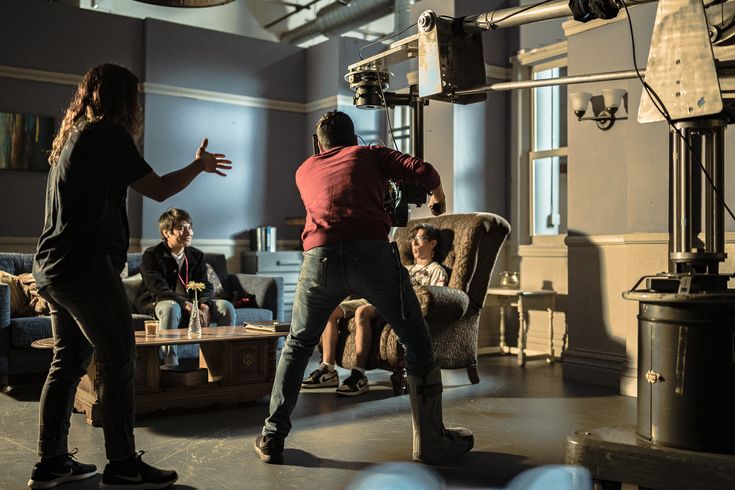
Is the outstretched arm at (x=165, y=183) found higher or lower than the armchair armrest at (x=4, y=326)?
higher

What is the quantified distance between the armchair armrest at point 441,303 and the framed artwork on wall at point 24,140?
13.7 feet

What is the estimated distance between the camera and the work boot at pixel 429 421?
2795 millimetres

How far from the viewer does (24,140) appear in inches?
263

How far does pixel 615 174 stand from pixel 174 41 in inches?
181

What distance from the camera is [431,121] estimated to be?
6.34 metres

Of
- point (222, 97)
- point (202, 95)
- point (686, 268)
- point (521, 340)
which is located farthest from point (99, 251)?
point (222, 97)

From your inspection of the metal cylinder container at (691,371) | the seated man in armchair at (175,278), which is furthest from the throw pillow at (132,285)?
the metal cylinder container at (691,371)

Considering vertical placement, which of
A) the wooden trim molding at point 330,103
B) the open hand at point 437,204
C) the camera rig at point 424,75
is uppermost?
the wooden trim molding at point 330,103

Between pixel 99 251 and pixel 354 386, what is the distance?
2.12m

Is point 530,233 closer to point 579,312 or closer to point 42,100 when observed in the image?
point 579,312

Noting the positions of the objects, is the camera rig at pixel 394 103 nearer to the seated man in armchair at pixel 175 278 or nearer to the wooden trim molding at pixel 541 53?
the seated man in armchair at pixel 175 278

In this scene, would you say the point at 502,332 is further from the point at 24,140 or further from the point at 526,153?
the point at 24,140

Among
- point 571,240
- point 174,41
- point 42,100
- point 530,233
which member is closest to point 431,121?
point 530,233

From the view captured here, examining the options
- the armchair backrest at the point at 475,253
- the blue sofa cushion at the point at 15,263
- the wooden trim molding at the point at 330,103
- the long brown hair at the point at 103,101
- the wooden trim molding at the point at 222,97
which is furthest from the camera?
the wooden trim molding at the point at 330,103
